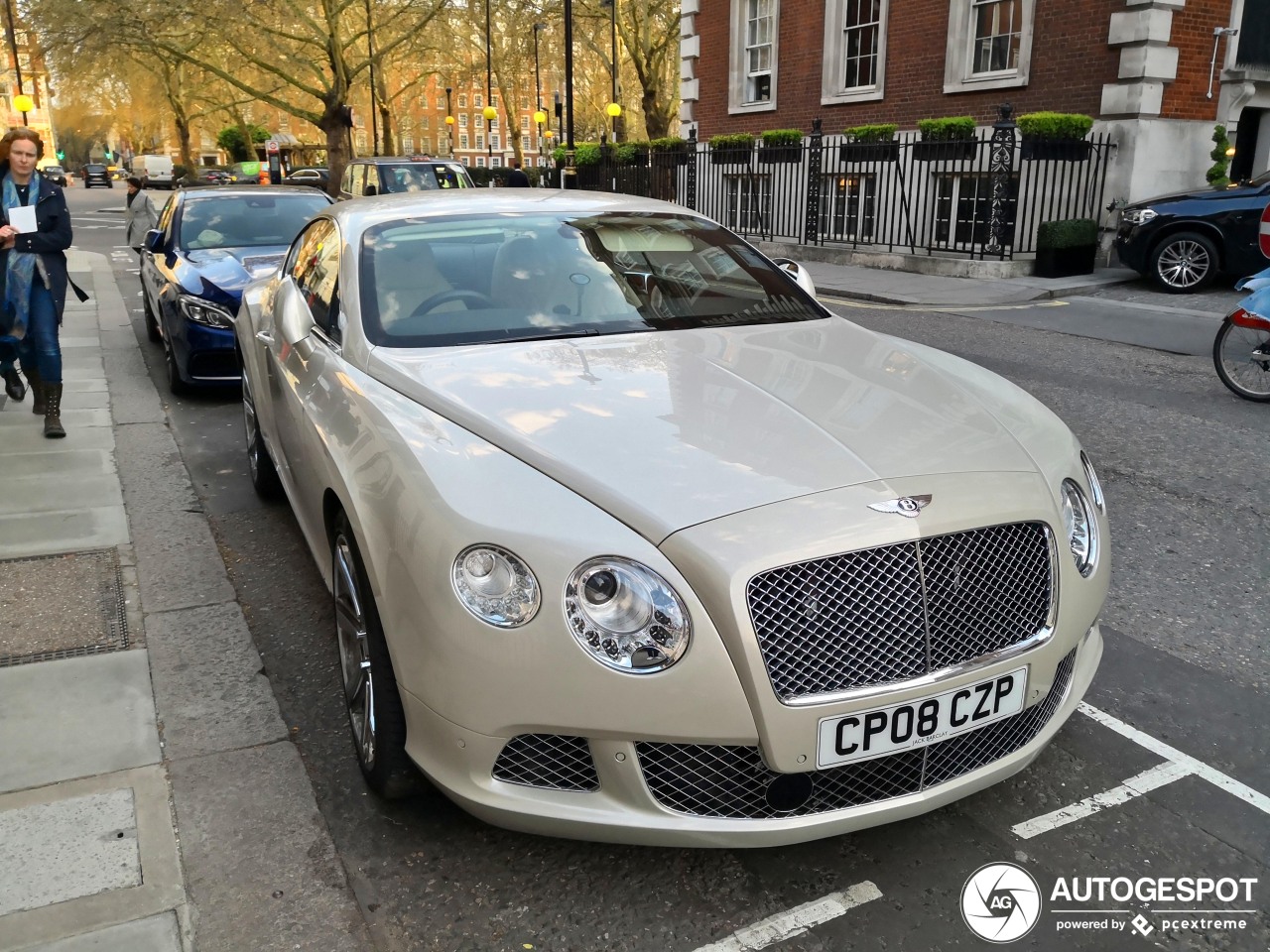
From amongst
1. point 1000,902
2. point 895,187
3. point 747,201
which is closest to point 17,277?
point 1000,902

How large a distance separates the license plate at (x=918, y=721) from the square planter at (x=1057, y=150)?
1419cm

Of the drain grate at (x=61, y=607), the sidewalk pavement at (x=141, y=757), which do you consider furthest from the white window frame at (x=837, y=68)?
the drain grate at (x=61, y=607)

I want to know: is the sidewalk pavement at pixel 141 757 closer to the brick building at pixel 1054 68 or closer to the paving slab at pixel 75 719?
the paving slab at pixel 75 719

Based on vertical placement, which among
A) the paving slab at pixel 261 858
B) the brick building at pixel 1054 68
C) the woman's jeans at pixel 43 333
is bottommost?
the paving slab at pixel 261 858

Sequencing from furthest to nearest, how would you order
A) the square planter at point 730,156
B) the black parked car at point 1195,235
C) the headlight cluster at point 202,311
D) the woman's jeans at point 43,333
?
the square planter at point 730,156, the black parked car at point 1195,235, the headlight cluster at point 202,311, the woman's jeans at point 43,333

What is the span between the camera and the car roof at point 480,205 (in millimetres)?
4293

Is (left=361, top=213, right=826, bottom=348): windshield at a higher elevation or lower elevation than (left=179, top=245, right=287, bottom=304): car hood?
higher

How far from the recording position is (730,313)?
4004 millimetres

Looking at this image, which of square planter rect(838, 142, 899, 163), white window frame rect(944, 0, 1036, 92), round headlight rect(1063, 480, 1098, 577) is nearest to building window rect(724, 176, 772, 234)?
square planter rect(838, 142, 899, 163)

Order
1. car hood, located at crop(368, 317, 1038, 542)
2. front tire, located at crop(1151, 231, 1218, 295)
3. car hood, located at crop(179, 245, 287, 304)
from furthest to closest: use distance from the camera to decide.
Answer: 1. front tire, located at crop(1151, 231, 1218, 295)
2. car hood, located at crop(179, 245, 287, 304)
3. car hood, located at crop(368, 317, 1038, 542)

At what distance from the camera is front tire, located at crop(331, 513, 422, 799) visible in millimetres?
2734

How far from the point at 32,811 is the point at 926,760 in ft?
7.82

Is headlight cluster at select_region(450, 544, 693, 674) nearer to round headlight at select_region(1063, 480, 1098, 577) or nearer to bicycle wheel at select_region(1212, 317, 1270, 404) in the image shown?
round headlight at select_region(1063, 480, 1098, 577)

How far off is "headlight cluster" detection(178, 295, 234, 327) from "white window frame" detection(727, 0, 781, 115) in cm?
1723
